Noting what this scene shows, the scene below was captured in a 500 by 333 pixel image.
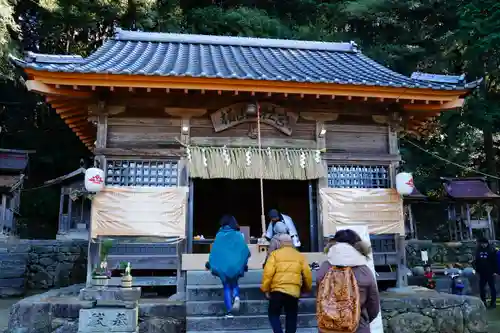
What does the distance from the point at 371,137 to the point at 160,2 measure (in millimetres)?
17297

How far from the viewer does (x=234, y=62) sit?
10516mm

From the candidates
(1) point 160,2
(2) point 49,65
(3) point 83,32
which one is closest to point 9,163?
(3) point 83,32

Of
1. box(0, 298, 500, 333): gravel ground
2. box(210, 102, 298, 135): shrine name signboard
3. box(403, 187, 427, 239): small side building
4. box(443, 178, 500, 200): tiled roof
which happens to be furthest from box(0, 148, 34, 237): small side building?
box(443, 178, 500, 200): tiled roof

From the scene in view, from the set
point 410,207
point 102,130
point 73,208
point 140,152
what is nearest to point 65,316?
point 140,152

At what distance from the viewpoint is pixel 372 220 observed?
926 cm

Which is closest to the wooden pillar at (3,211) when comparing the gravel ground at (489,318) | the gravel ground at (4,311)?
the gravel ground at (4,311)

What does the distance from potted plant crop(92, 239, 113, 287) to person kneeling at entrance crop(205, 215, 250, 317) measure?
76.1 inches

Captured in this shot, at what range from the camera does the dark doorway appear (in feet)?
47.5

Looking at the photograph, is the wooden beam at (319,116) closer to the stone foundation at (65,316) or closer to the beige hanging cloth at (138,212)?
the beige hanging cloth at (138,212)

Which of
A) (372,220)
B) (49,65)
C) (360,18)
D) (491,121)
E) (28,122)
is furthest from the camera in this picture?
(28,122)

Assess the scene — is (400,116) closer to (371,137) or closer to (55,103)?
(371,137)

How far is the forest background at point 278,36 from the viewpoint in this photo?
20359 millimetres

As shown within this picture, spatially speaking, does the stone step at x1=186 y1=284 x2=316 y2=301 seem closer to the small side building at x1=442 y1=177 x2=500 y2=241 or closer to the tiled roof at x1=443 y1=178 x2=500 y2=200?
the tiled roof at x1=443 y1=178 x2=500 y2=200

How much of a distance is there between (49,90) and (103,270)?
3.55 metres
